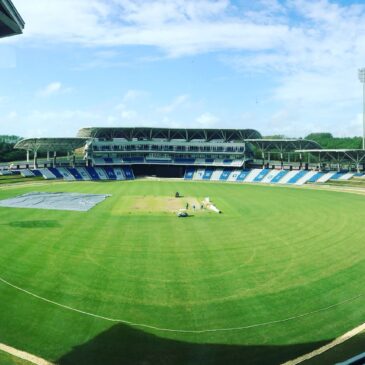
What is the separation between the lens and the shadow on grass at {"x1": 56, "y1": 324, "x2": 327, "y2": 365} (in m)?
17.7

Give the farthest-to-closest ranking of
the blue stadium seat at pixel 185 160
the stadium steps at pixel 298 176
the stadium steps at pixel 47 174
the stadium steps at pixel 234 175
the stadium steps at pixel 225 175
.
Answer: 1. the blue stadium seat at pixel 185 160
2. the stadium steps at pixel 225 175
3. the stadium steps at pixel 234 175
4. the stadium steps at pixel 298 176
5. the stadium steps at pixel 47 174

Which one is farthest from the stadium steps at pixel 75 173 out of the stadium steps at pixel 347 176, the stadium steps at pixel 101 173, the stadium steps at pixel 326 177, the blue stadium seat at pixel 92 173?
the stadium steps at pixel 347 176

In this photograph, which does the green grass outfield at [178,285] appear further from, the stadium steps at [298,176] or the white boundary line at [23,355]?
the stadium steps at [298,176]

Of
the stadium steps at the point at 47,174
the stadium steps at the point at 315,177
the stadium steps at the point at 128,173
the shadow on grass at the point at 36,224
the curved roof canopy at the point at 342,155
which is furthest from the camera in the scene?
the stadium steps at the point at 128,173

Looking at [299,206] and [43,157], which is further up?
[43,157]

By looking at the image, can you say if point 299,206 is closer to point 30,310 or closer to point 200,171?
point 30,310

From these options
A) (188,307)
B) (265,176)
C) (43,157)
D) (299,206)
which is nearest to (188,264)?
(188,307)

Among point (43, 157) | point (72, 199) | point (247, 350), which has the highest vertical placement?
point (43, 157)

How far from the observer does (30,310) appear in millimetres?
22484

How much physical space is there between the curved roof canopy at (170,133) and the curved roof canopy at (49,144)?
33.9 ft

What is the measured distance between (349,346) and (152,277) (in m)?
13.7

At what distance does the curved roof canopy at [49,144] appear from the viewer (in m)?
98.9

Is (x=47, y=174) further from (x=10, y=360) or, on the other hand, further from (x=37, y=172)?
(x=10, y=360)

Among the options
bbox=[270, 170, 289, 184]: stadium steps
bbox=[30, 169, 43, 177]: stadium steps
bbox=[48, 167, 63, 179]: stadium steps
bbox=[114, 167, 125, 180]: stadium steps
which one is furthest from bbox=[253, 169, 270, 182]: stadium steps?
bbox=[30, 169, 43, 177]: stadium steps
